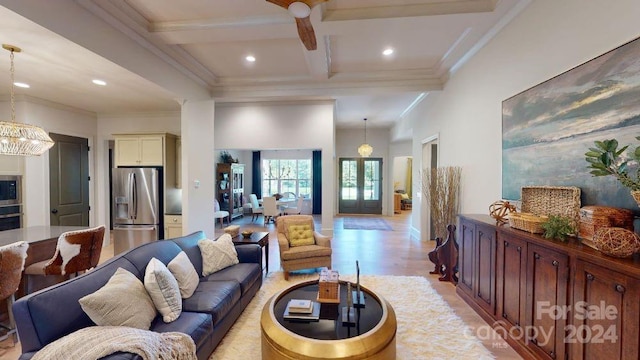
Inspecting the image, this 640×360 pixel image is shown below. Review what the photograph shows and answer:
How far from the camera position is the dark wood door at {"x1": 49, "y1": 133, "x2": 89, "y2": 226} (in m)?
4.75

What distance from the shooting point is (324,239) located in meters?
4.05

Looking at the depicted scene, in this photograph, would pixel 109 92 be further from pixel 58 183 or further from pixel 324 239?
pixel 324 239

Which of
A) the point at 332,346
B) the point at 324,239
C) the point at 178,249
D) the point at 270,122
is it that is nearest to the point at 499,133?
the point at 324,239

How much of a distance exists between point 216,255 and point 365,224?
18.9 feet

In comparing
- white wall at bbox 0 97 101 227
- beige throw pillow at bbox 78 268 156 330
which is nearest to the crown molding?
beige throw pillow at bbox 78 268 156 330

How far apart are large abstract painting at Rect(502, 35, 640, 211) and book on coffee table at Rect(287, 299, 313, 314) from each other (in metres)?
2.30

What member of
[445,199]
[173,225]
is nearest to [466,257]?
[445,199]

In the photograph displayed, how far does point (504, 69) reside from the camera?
3047 mm

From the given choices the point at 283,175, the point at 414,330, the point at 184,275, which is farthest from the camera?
the point at 283,175

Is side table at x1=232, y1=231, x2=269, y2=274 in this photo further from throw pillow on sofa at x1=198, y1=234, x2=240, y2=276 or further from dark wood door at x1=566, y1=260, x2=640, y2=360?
dark wood door at x1=566, y1=260, x2=640, y2=360

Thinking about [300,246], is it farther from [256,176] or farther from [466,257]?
[256,176]

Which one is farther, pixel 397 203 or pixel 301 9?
pixel 397 203

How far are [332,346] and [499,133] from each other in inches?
118

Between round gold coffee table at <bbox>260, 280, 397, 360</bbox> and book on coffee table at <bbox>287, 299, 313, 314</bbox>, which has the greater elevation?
book on coffee table at <bbox>287, 299, 313, 314</bbox>
